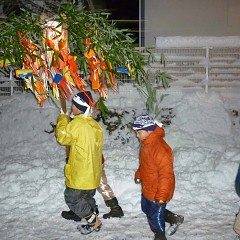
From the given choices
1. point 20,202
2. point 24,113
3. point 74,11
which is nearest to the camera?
point 74,11

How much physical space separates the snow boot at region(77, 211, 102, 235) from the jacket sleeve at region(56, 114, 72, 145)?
103 centimetres

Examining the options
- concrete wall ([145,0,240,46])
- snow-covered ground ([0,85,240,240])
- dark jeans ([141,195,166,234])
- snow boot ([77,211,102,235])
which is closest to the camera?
dark jeans ([141,195,166,234])

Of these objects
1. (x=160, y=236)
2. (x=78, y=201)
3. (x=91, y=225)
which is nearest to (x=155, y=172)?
(x=160, y=236)

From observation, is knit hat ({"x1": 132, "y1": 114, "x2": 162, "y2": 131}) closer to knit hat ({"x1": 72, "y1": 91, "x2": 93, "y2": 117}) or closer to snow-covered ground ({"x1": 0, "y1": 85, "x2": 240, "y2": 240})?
knit hat ({"x1": 72, "y1": 91, "x2": 93, "y2": 117})

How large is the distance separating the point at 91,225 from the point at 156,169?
1.23 m

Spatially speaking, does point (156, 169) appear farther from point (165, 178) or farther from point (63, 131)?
point (63, 131)

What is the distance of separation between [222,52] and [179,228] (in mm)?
5982

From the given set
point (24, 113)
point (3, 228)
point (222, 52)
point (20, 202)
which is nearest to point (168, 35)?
point (222, 52)

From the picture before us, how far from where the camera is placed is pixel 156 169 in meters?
4.72

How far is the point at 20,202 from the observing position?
628 cm

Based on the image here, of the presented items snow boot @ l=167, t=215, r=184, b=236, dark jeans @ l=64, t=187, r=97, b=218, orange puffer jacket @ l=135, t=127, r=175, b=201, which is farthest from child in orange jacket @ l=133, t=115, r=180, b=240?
dark jeans @ l=64, t=187, r=97, b=218

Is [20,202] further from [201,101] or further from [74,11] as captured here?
[201,101]

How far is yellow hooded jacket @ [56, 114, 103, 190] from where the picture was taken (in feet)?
16.0

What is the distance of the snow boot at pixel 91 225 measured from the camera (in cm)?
515
